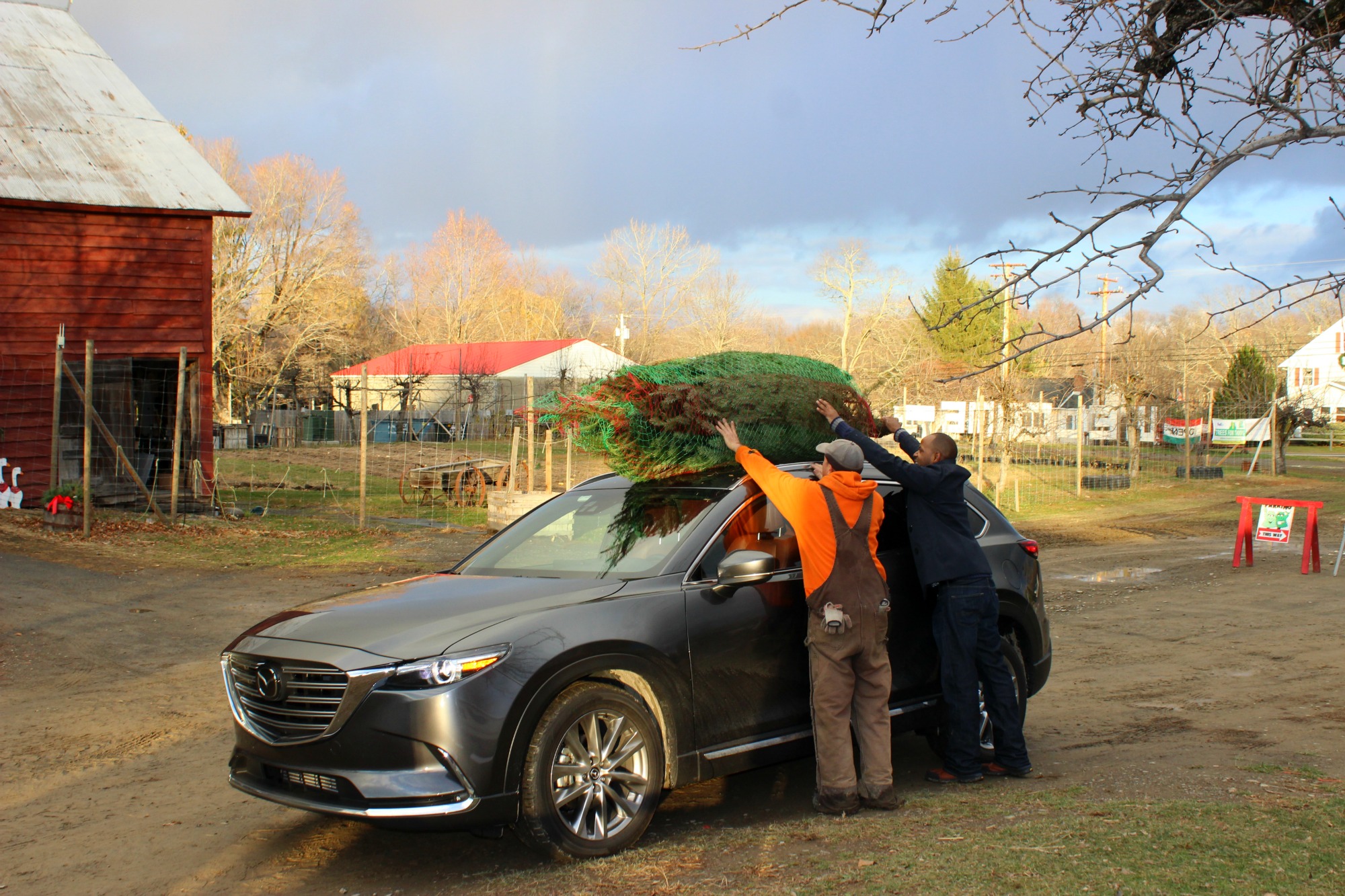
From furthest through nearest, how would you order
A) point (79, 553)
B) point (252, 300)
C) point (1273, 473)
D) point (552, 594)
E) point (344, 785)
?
1. point (252, 300)
2. point (1273, 473)
3. point (79, 553)
4. point (552, 594)
5. point (344, 785)

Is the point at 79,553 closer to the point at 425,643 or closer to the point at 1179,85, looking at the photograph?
the point at 425,643

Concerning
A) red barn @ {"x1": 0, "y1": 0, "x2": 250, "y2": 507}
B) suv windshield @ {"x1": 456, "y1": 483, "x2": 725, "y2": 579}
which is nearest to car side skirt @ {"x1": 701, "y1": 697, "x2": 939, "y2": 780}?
suv windshield @ {"x1": 456, "y1": 483, "x2": 725, "y2": 579}

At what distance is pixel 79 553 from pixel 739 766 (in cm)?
1178

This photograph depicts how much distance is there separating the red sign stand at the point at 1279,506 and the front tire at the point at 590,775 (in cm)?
1263

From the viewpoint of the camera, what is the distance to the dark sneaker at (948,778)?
5871 millimetres

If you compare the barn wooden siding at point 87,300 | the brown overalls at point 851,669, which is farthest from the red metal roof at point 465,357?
the brown overalls at point 851,669

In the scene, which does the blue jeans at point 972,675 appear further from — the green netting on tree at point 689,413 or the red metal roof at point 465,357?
the red metal roof at point 465,357

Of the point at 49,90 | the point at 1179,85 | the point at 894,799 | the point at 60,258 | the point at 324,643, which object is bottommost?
the point at 894,799

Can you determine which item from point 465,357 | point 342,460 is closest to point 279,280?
point 465,357

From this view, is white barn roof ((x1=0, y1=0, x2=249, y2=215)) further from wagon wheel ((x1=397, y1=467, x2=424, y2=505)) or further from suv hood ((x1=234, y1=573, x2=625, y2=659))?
suv hood ((x1=234, y1=573, x2=625, y2=659))

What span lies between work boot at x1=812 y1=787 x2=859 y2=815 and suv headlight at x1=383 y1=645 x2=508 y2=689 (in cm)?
190

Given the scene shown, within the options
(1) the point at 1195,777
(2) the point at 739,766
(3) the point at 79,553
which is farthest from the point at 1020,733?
(3) the point at 79,553

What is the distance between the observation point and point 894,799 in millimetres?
5316

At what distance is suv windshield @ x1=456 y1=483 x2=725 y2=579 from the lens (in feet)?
17.3
